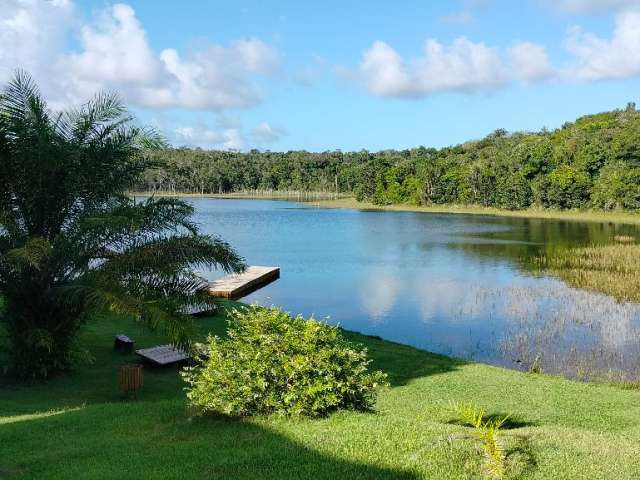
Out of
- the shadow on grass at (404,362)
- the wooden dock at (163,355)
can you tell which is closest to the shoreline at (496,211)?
the shadow on grass at (404,362)

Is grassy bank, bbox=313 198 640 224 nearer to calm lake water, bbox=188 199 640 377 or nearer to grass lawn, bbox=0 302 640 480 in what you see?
calm lake water, bbox=188 199 640 377

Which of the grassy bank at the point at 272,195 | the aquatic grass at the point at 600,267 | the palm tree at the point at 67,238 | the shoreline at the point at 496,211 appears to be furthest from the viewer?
the grassy bank at the point at 272,195

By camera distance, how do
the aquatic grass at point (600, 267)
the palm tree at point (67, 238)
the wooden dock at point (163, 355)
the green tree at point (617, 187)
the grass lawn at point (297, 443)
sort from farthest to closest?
the green tree at point (617, 187) → the aquatic grass at point (600, 267) → the wooden dock at point (163, 355) → the palm tree at point (67, 238) → the grass lawn at point (297, 443)

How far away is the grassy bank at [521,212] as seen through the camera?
64750 mm

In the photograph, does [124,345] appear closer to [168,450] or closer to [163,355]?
[163,355]

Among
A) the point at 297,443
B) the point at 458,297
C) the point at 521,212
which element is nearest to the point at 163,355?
the point at 297,443

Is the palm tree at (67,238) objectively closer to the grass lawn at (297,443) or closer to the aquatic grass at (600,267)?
the grass lawn at (297,443)

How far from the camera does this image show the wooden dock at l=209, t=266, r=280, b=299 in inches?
934

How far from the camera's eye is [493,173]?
3167 inches

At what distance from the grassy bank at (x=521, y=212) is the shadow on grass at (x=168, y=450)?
61940 millimetres

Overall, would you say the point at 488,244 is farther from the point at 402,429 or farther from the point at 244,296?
the point at 402,429

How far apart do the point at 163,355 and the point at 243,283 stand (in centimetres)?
1277

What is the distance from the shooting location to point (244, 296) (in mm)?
24953

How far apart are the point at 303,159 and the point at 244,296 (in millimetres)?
111228
